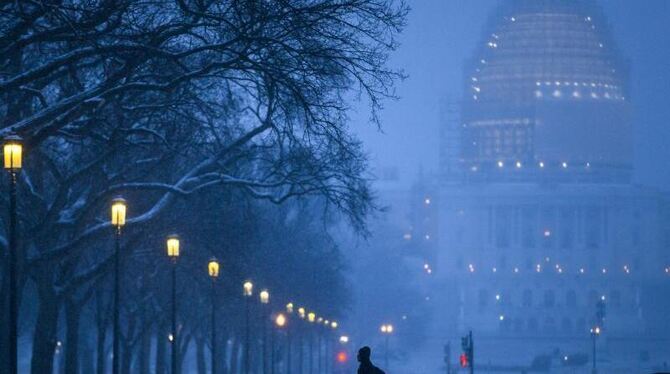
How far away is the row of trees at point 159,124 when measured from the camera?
25.8 m

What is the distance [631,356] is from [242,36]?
12550 centimetres

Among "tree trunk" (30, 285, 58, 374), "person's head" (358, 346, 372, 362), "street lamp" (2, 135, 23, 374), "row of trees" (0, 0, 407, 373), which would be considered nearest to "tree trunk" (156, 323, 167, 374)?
"row of trees" (0, 0, 407, 373)

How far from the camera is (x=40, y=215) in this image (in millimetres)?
36094

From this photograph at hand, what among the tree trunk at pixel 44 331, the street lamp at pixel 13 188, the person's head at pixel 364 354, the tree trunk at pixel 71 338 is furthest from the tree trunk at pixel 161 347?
the person's head at pixel 364 354

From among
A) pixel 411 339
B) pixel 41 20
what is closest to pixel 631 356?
pixel 411 339

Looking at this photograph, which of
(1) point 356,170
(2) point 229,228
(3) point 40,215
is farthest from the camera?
(2) point 229,228

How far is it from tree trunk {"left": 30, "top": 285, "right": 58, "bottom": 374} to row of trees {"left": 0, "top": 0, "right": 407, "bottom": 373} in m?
0.04

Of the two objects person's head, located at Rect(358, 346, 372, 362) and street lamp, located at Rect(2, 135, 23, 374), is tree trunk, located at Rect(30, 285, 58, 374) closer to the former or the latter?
street lamp, located at Rect(2, 135, 23, 374)

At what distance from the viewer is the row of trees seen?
84.7 ft

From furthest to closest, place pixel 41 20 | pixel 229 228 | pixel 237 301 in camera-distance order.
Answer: pixel 237 301 < pixel 229 228 < pixel 41 20

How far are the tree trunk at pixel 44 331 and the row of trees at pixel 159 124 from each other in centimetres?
4

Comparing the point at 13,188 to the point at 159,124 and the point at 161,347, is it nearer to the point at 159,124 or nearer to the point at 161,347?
the point at 159,124

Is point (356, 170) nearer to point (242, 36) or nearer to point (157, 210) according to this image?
point (157, 210)

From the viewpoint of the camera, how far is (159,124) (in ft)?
120
